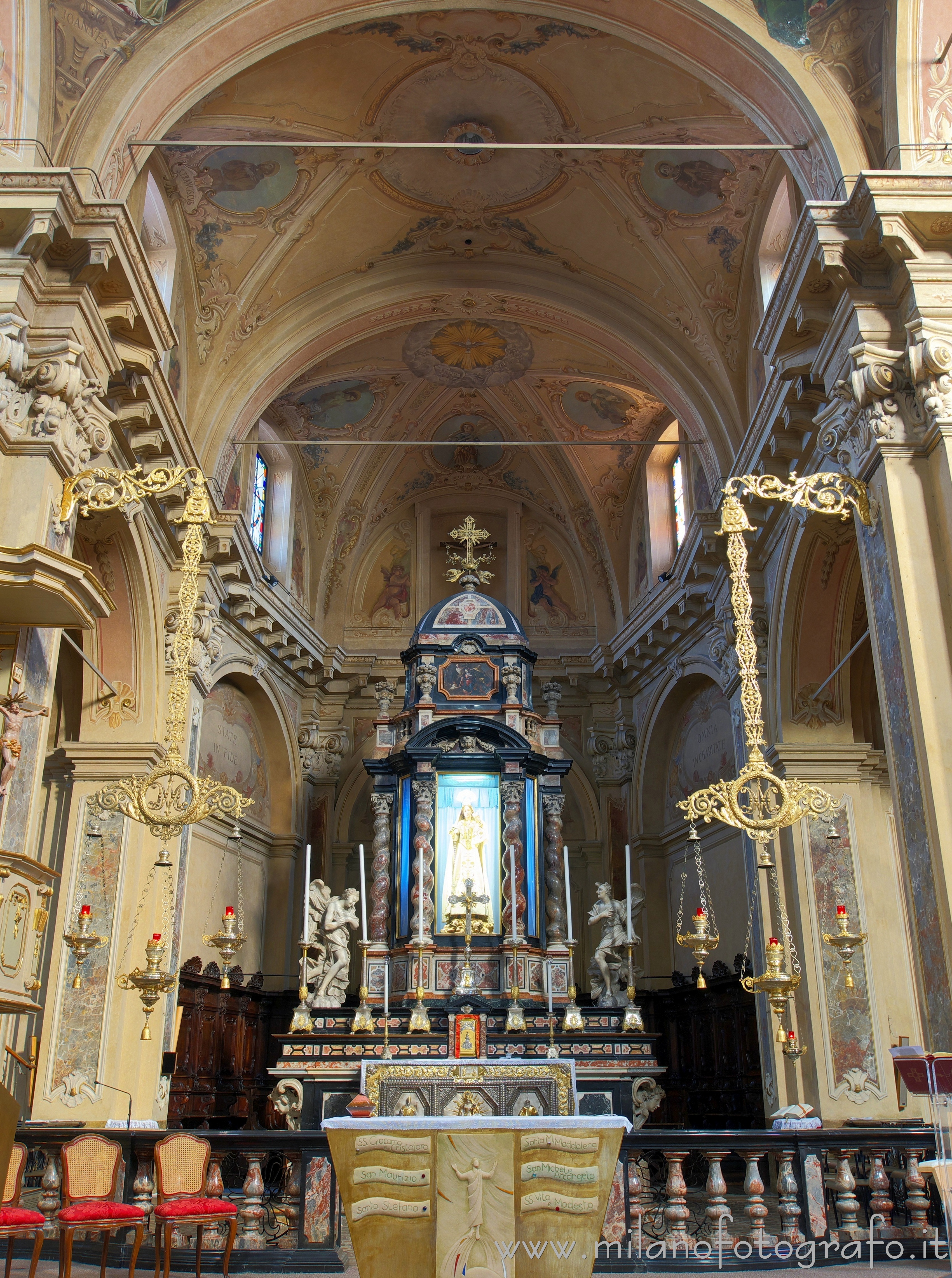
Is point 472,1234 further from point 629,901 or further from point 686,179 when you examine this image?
point 686,179

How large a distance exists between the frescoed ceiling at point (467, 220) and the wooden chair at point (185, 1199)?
29.3ft

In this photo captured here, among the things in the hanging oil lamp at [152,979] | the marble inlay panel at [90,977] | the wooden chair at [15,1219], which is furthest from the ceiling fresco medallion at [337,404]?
the wooden chair at [15,1219]

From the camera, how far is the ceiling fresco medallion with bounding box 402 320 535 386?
18312mm

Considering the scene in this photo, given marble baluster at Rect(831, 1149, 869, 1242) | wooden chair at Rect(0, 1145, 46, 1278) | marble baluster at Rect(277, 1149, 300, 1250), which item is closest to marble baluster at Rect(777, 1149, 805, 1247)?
marble baluster at Rect(831, 1149, 869, 1242)

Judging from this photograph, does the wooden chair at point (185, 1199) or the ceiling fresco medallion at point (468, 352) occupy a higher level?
the ceiling fresco medallion at point (468, 352)

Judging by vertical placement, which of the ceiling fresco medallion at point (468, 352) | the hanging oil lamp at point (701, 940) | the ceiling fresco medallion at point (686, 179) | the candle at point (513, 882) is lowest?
the hanging oil lamp at point (701, 940)

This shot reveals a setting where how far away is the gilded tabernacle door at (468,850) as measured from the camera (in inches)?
618

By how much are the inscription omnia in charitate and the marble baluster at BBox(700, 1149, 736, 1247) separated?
242cm

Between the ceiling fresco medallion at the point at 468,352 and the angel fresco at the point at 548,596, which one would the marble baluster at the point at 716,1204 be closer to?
the ceiling fresco medallion at the point at 468,352

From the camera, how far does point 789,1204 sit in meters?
7.82

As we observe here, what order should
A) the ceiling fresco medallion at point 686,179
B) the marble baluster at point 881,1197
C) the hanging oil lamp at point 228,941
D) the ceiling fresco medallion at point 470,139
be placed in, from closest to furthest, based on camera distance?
the marble baluster at point 881,1197 < the hanging oil lamp at point 228,941 < the ceiling fresco medallion at point 686,179 < the ceiling fresco medallion at point 470,139

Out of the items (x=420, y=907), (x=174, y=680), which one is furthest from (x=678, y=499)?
(x=174, y=680)

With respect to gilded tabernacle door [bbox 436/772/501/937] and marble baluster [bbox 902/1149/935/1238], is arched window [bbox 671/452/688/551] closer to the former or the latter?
gilded tabernacle door [bbox 436/772/501/937]

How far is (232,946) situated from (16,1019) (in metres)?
3.87
